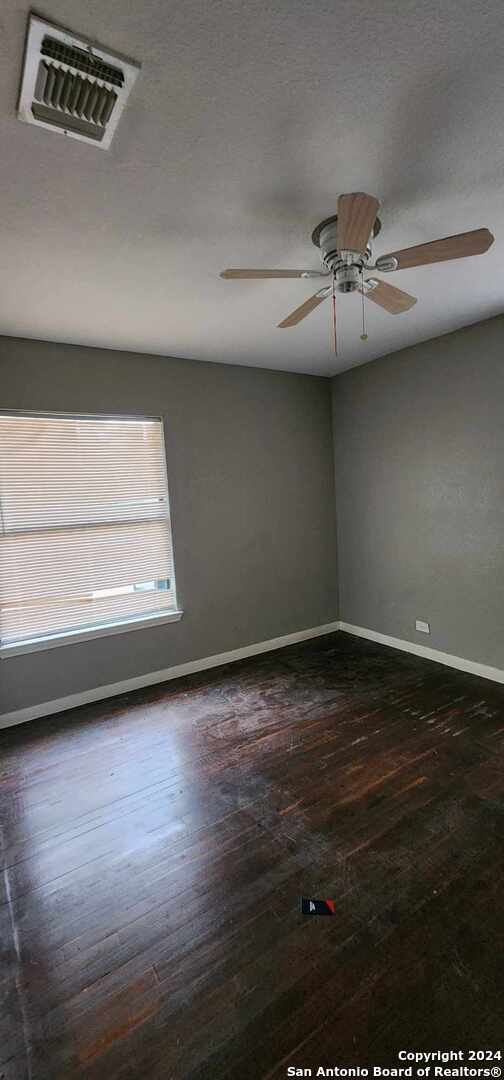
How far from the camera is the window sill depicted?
310cm

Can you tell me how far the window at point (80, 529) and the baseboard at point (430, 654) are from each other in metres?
1.99

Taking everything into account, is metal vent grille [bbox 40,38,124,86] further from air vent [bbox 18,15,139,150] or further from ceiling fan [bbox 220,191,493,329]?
ceiling fan [bbox 220,191,493,329]

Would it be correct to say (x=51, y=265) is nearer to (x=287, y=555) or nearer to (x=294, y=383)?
(x=294, y=383)

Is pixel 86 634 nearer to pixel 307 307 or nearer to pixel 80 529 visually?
pixel 80 529

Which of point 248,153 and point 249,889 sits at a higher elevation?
point 248,153

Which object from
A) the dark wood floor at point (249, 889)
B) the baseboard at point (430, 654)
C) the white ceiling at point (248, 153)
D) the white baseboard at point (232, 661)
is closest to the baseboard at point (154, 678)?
the white baseboard at point (232, 661)

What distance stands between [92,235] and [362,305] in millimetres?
1634

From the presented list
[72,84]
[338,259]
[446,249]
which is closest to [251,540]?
[338,259]

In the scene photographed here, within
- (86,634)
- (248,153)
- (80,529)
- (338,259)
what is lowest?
(86,634)

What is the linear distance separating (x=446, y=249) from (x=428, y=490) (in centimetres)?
243

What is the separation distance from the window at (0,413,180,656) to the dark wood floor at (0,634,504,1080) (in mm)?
787

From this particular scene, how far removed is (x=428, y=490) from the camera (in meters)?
3.79

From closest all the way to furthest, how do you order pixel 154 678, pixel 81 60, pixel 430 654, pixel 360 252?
pixel 81 60 → pixel 360 252 → pixel 154 678 → pixel 430 654

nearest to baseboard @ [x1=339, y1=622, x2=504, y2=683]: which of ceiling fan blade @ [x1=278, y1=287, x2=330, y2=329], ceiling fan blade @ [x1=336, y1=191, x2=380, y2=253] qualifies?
ceiling fan blade @ [x1=278, y1=287, x2=330, y2=329]
